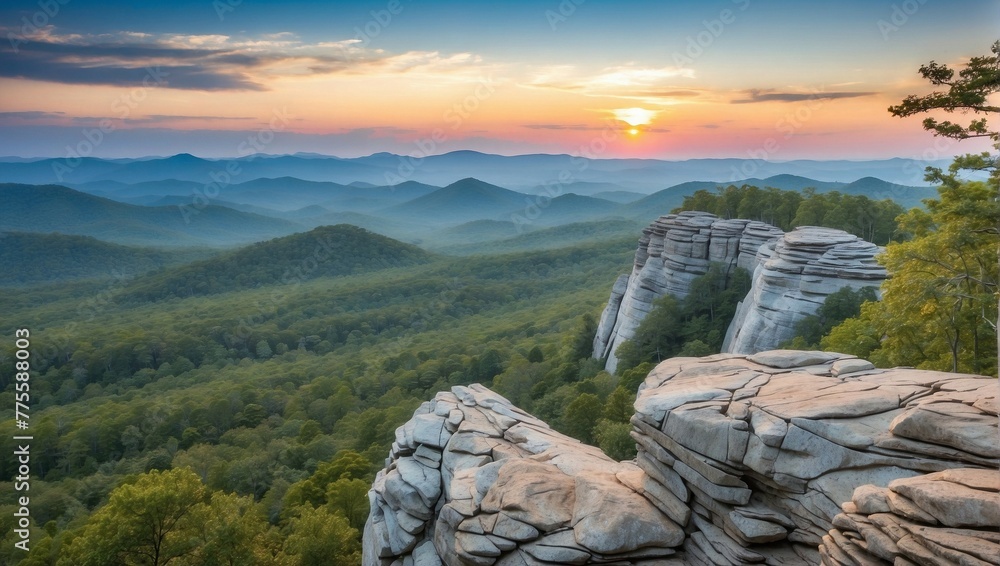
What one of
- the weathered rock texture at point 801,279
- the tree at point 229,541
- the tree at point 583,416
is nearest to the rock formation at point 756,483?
the tree at point 229,541

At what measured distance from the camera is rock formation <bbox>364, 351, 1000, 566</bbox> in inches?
388

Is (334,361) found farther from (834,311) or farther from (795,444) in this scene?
(795,444)

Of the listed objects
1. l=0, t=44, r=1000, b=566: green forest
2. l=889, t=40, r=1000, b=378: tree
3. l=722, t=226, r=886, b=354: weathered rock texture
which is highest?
l=889, t=40, r=1000, b=378: tree

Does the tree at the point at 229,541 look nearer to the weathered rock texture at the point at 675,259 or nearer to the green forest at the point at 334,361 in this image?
the green forest at the point at 334,361

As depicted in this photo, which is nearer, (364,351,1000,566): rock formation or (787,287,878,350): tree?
(364,351,1000,566): rock formation

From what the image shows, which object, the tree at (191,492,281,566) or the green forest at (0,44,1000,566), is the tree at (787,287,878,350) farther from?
the tree at (191,492,281,566)

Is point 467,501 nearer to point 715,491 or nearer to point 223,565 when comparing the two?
point 715,491

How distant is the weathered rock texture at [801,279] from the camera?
135 feet

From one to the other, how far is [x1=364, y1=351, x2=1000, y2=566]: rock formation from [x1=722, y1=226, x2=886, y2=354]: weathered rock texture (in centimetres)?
2651

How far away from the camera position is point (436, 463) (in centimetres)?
2206

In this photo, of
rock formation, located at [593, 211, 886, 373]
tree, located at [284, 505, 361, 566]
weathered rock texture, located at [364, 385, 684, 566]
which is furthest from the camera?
rock formation, located at [593, 211, 886, 373]

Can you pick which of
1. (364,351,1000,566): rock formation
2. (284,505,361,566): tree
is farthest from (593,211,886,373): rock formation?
(284,505,361,566): tree

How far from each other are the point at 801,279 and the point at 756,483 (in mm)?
33605

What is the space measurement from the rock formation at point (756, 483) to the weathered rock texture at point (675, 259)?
42.3 meters
